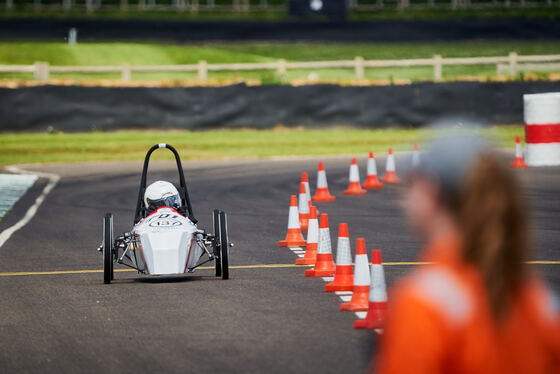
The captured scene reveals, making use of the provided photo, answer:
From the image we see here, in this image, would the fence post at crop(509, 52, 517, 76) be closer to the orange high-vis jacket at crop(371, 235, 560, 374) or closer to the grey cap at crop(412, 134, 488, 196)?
the grey cap at crop(412, 134, 488, 196)

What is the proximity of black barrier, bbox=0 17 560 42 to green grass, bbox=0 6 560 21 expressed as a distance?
3.04 feet

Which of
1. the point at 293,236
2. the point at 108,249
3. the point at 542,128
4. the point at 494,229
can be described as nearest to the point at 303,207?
the point at 293,236

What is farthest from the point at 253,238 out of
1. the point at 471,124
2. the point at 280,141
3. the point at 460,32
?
the point at 460,32

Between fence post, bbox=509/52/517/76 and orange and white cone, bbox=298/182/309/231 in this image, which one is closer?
orange and white cone, bbox=298/182/309/231

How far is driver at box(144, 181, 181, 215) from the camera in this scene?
11773 millimetres

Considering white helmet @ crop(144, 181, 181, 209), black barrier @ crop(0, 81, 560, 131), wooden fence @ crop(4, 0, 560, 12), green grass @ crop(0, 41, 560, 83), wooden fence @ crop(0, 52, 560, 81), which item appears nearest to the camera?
white helmet @ crop(144, 181, 181, 209)

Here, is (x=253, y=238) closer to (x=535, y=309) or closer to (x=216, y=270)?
(x=216, y=270)

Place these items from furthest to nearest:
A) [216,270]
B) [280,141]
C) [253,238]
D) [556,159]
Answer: [280,141] < [556,159] < [253,238] < [216,270]

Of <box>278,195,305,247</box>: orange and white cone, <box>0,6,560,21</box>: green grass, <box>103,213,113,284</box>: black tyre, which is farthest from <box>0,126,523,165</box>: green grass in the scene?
<box>0,6,560,21</box>: green grass

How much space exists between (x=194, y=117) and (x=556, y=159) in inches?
465

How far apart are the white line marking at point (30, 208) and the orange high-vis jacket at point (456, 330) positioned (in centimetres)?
1270

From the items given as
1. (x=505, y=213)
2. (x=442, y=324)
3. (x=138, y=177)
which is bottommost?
(x=138, y=177)

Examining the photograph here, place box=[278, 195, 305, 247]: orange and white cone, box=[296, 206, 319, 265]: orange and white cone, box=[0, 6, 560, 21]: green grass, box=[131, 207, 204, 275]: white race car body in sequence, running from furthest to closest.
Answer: box=[0, 6, 560, 21]: green grass < box=[278, 195, 305, 247]: orange and white cone < box=[296, 206, 319, 265]: orange and white cone < box=[131, 207, 204, 275]: white race car body

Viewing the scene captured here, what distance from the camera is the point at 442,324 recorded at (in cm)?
256
